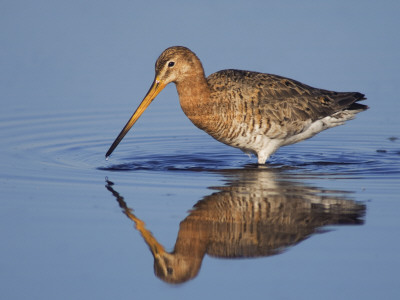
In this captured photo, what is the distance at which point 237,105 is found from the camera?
9.56 metres

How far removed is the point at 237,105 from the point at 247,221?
9.53ft

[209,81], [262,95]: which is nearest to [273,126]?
Answer: [262,95]

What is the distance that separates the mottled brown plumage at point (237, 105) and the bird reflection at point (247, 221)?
123 centimetres

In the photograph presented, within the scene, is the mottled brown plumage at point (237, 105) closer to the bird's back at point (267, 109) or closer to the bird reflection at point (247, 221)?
the bird's back at point (267, 109)

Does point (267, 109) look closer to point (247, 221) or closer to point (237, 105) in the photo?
point (237, 105)

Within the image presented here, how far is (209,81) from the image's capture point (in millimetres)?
9859

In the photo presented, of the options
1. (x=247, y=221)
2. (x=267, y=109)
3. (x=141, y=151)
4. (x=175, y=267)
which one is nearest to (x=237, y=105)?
(x=267, y=109)

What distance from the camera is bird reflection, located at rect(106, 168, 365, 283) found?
20.4ft

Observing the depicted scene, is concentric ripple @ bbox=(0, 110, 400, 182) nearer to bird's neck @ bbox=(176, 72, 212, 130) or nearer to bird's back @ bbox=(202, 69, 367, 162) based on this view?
bird's back @ bbox=(202, 69, 367, 162)

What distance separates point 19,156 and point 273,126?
330 cm

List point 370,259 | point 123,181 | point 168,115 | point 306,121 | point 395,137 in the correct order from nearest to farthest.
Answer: point 370,259, point 123,181, point 306,121, point 395,137, point 168,115

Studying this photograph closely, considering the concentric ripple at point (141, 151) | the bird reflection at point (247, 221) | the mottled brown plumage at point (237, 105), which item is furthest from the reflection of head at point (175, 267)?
the mottled brown plumage at point (237, 105)

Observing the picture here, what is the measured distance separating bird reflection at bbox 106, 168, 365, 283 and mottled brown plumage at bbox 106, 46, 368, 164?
1226mm

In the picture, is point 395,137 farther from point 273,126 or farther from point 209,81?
point 209,81
